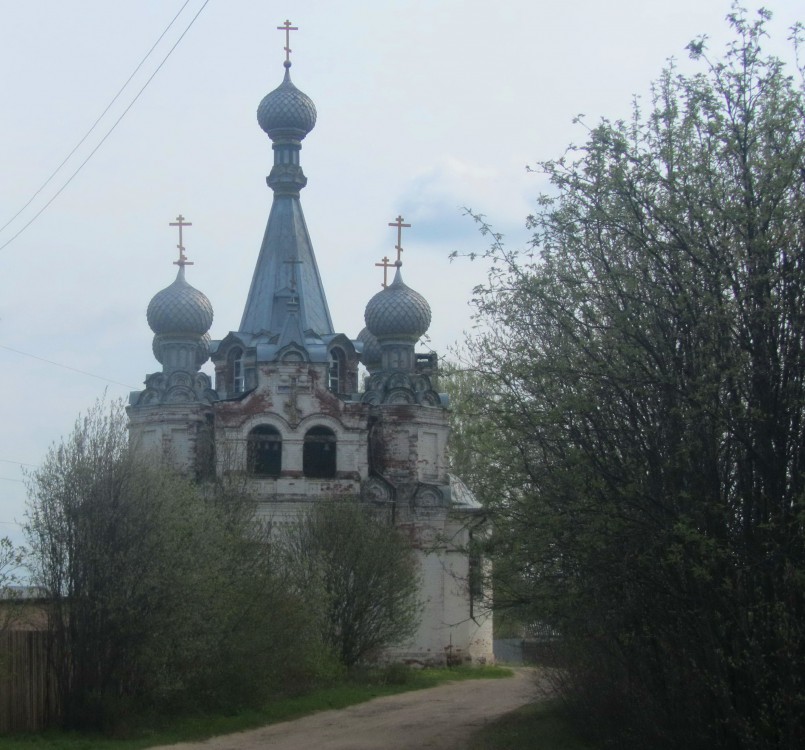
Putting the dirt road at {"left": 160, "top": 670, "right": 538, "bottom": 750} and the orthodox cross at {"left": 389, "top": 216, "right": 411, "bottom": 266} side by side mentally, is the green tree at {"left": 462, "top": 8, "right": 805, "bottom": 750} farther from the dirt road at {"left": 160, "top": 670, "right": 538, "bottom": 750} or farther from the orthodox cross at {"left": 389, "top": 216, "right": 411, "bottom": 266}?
the orthodox cross at {"left": 389, "top": 216, "right": 411, "bottom": 266}

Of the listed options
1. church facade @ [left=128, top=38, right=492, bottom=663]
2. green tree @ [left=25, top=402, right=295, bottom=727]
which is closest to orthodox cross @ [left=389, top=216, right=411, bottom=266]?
church facade @ [left=128, top=38, right=492, bottom=663]

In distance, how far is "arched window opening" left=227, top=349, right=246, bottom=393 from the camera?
120 ft

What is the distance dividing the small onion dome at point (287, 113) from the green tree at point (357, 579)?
13.3 m

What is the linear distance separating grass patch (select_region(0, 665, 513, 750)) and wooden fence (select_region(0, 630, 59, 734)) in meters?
0.36

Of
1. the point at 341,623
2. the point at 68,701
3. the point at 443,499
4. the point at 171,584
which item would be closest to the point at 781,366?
the point at 171,584

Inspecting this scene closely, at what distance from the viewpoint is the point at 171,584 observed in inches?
757

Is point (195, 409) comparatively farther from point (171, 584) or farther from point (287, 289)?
point (171, 584)

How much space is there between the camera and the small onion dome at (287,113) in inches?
1500

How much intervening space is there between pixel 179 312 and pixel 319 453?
5.51 m

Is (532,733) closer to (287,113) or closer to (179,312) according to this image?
(179,312)

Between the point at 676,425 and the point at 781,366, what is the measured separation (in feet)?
3.74

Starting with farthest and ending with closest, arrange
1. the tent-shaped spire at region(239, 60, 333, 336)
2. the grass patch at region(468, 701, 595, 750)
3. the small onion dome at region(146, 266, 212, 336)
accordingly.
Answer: the tent-shaped spire at region(239, 60, 333, 336) < the small onion dome at region(146, 266, 212, 336) < the grass patch at region(468, 701, 595, 750)

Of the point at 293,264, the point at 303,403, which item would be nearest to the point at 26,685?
the point at 303,403

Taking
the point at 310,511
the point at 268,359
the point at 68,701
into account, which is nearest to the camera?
the point at 68,701
